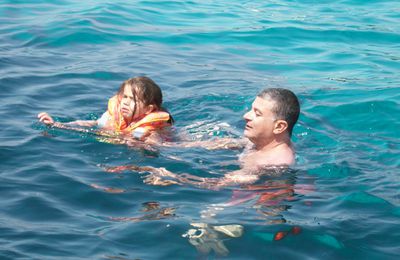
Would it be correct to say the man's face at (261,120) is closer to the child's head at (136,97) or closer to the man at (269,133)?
the man at (269,133)

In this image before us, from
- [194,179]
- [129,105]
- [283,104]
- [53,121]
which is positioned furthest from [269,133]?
[53,121]

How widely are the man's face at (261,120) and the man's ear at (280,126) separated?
3 cm

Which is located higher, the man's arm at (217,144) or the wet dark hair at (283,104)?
the wet dark hair at (283,104)

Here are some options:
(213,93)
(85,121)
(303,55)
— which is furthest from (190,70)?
(85,121)

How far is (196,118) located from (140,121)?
1257mm

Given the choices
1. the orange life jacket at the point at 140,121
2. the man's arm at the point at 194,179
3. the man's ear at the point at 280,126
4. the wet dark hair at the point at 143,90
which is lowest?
the man's arm at the point at 194,179

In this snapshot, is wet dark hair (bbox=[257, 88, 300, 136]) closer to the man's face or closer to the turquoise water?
the man's face

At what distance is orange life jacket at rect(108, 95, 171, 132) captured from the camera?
877 centimetres

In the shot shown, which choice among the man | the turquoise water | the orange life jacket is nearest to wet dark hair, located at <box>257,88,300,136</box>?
the man

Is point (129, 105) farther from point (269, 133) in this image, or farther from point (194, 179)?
point (269, 133)

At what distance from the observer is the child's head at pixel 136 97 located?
8766mm

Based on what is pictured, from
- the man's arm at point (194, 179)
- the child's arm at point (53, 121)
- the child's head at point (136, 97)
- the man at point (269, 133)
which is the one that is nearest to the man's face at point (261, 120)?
the man at point (269, 133)

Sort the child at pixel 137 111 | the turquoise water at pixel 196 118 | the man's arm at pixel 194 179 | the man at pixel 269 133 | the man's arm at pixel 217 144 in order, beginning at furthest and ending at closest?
the child at pixel 137 111 → the man's arm at pixel 217 144 → the man at pixel 269 133 → the man's arm at pixel 194 179 → the turquoise water at pixel 196 118

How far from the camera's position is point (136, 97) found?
8797 mm
